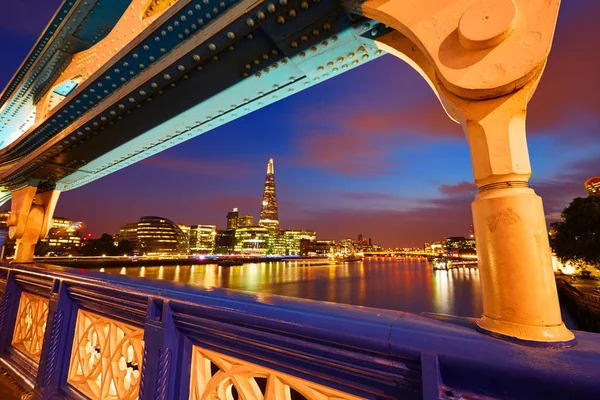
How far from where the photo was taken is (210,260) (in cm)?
8994

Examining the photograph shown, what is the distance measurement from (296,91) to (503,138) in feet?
6.54

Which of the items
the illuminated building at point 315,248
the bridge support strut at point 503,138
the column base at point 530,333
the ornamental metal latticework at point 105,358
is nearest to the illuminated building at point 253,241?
the illuminated building at point 315,248

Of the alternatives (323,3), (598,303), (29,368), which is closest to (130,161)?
(29,368)

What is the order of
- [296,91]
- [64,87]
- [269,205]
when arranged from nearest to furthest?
[296,91] → [64,87] → [269,205]

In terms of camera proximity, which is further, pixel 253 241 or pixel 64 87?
pixel 253 241

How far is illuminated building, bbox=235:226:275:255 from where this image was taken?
132 meters

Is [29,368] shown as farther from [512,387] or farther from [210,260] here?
[210,260]

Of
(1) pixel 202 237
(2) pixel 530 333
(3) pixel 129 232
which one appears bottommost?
(2) pixel 530 333

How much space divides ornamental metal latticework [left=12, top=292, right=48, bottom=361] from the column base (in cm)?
398

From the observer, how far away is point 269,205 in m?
178

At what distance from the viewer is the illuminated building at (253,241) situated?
132 metres

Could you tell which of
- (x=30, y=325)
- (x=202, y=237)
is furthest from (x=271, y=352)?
(x=202, y=237)

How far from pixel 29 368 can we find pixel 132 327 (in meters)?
2.02

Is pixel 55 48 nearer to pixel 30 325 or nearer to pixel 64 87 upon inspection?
pixel 64 87
